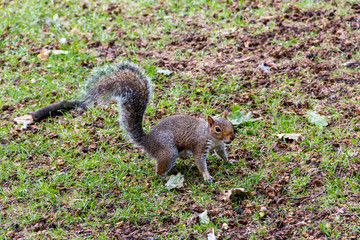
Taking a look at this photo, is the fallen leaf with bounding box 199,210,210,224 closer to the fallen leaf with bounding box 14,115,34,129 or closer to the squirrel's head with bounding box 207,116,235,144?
the squirrel's head with bounding box 207,116,235,144

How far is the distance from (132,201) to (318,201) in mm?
1234

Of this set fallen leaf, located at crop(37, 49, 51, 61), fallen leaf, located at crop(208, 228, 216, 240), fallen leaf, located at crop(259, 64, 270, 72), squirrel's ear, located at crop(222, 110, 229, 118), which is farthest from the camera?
fallen leaf, located at crop(37, 49, 51, 61)

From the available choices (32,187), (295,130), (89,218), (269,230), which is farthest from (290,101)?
(32,187)

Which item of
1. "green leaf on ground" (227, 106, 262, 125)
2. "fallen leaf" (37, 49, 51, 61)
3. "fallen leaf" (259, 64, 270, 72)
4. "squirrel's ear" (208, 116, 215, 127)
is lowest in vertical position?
"green leaf on ground" (227, 106, 262, 125)

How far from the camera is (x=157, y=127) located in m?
3.31

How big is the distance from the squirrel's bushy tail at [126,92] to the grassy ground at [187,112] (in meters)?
0.39

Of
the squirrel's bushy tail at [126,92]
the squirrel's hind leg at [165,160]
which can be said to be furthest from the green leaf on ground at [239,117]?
the squirrel's bushy tail at [126,92]

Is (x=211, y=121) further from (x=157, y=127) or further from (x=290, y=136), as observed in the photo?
(x=290, y=136)

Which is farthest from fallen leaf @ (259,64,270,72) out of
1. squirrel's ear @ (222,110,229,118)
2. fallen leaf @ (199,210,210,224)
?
fallen leaf @ (199,210,210,224)

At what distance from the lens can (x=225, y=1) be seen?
553cm

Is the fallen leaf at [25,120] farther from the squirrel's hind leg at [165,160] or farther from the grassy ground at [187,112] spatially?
the squirrel's hind leg at [165,160]

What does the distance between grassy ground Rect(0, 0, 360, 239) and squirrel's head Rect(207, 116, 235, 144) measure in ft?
1.00

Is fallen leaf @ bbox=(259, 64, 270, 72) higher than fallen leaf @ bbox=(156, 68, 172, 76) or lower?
higher

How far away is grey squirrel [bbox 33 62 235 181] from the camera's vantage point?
3148 millimetres
